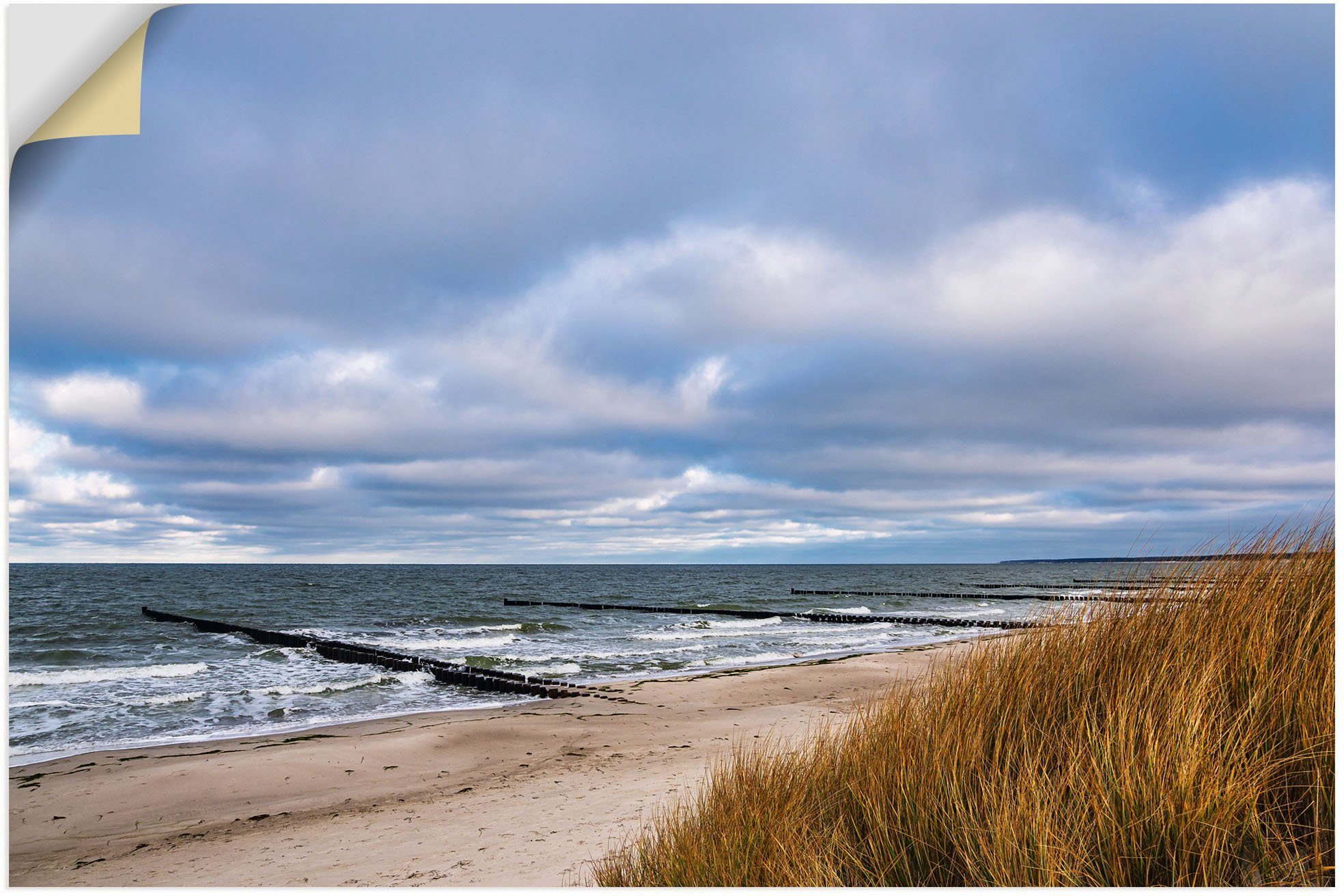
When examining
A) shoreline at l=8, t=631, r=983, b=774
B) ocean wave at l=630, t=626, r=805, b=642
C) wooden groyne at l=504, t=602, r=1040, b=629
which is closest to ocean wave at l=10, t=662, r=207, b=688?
shoreline at l=8, t=631, r=983, b=774

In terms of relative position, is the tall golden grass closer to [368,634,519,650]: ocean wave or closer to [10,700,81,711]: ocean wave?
[10,700,81,711]: ocean wave

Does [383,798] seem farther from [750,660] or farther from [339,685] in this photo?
[750,660]

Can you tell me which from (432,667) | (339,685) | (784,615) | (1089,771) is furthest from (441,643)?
(1089,771)

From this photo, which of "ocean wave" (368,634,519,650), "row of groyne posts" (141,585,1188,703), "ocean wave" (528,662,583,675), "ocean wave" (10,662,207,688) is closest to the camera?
"row of groyne posts" (141,585,1188,703)

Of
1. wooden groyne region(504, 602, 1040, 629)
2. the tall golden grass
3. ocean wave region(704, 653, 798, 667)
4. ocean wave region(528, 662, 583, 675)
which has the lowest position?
wooden groyne region(504, 602, 1040, 629)

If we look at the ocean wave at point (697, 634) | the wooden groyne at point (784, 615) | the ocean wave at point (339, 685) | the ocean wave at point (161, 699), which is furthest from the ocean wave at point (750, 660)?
the ocean wave at point (161, 699)

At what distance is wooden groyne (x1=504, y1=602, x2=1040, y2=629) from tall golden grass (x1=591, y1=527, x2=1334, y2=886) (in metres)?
23.7

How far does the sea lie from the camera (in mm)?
12267

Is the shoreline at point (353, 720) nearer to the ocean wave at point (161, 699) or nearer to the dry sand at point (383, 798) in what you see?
the dry sand at point (383, 798)

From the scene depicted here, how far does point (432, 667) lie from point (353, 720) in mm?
5389

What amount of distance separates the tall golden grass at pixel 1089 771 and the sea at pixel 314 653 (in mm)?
1056

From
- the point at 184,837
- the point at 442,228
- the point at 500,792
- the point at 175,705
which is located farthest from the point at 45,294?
the point at 175,705

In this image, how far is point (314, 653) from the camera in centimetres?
2155

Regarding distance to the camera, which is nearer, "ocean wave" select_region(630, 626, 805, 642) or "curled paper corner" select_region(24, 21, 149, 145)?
"curled paper corner" select_region(24, 21, 149, 145)
